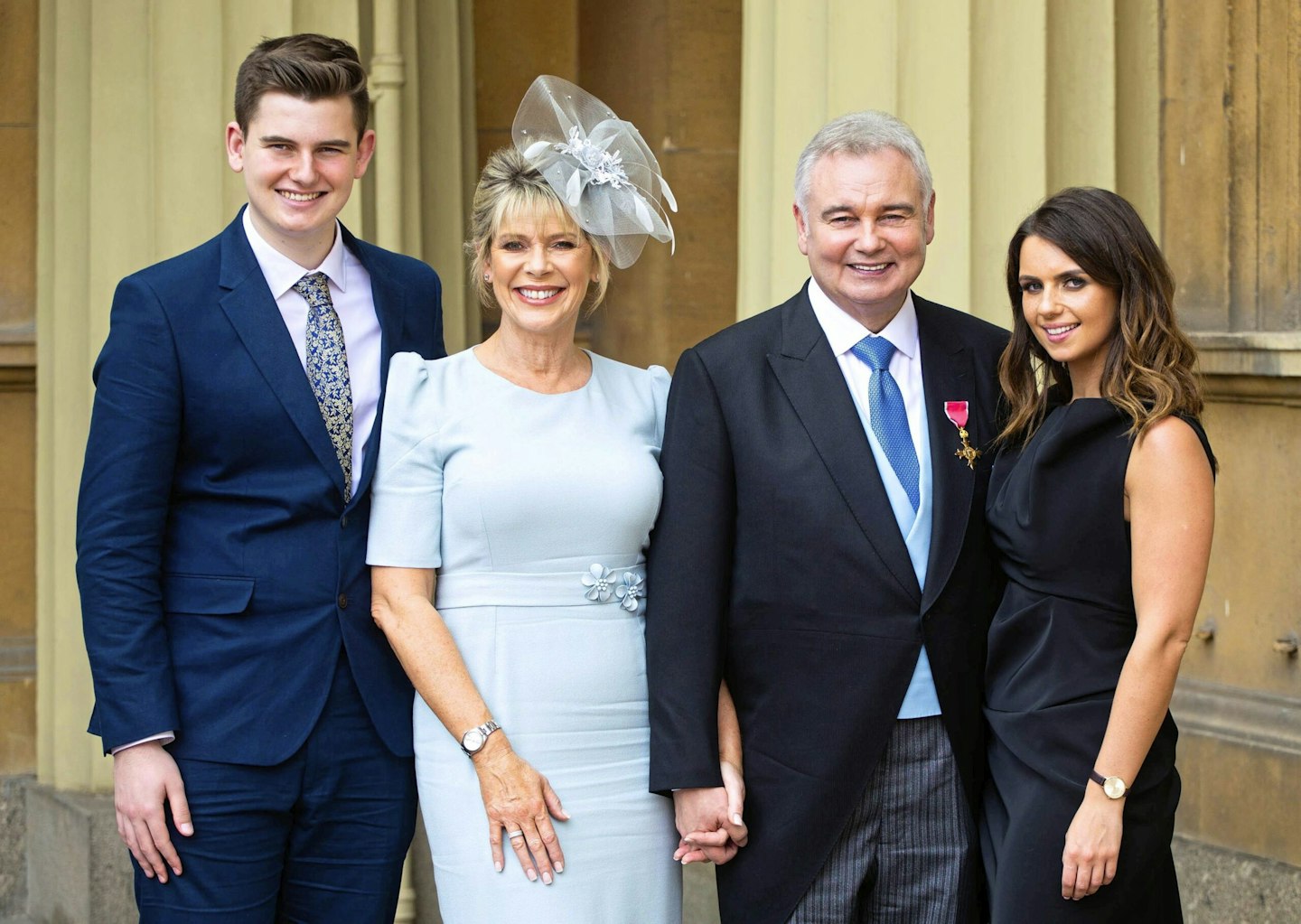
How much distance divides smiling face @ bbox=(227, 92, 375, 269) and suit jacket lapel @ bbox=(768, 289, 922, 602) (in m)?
0.84

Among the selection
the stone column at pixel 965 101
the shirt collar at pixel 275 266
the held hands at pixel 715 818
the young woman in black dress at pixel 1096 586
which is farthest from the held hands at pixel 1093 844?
the stone column at pixel 965 101

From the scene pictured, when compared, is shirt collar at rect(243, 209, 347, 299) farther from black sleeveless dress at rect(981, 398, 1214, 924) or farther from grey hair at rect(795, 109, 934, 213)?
black sleeveless dress at rect(981, 398, 1214, 924)

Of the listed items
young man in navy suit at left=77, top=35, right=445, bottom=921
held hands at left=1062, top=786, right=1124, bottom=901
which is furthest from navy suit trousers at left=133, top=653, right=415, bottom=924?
held hands at left=1062, top=786, right=1124, bottom=901

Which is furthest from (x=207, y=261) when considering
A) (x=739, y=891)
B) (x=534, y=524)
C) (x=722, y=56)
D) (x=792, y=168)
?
(x=722, y=56)

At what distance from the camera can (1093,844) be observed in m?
2.45

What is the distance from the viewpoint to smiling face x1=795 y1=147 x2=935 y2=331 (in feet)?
8.68

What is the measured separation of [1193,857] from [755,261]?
203 centimetres

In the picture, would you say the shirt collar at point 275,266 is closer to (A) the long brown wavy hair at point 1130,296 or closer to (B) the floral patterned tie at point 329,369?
(B) the floral patterned tie at point 329,369

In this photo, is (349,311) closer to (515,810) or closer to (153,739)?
(153,739)

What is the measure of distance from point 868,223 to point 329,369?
980mm

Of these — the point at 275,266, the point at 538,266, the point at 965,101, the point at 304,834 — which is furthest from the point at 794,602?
the point at 965,101

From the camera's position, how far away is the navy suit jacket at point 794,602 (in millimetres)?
2600

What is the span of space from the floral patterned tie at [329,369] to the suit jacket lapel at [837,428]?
2.49ft

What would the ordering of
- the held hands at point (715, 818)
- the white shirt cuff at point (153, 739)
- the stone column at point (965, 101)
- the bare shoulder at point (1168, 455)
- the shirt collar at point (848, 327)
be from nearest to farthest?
the bare shoulder at point (1168, 455)
the white shirt cuff at point (153, 739)
the held hands at point (715, 818)
the shirt collar at point (848, 327)
the stone column at point (965, 101)
